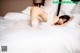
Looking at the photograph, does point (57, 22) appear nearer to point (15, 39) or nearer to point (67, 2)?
point (67, 2)

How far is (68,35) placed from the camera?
148 centimetres

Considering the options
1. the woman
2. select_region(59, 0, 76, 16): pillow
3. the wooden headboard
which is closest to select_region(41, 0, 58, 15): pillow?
select_region(59, 0, 76, 16): pillow

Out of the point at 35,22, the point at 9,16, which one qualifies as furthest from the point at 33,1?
the point at 35,22

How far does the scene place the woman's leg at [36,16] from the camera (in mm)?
1727

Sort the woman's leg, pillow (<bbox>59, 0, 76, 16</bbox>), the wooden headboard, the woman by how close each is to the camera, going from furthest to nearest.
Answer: the wooden headboard < pillow (<bbox>59, 0, 76, 16</bbox>) < the woman < the woman's leg

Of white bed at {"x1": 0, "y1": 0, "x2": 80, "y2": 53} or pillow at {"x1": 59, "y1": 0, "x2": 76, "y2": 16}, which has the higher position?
pillow at {"x1": 59, "y1": 0, "x2": 76, "y2": 16}

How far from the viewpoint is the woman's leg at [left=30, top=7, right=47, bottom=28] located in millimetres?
1727

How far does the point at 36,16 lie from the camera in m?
1.85

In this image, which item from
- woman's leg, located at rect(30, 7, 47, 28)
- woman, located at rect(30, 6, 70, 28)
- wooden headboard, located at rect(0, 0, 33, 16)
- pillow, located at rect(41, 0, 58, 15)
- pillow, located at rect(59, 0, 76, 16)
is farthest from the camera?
wooden headboard, located at rect(0, 0, 33, 16)

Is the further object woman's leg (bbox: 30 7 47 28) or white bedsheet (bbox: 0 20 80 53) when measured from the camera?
woman's leg (bbox: 30 7 47 28)

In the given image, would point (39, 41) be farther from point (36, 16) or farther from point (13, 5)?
point (13, 5)

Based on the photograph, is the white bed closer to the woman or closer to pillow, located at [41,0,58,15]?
the woman

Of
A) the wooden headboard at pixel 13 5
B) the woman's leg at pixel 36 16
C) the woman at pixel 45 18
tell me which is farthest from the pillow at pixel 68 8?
the wooden headboard at pixel 13 5

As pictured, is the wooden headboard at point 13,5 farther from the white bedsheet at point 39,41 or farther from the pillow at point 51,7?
the white bedsheet at point 39,41
